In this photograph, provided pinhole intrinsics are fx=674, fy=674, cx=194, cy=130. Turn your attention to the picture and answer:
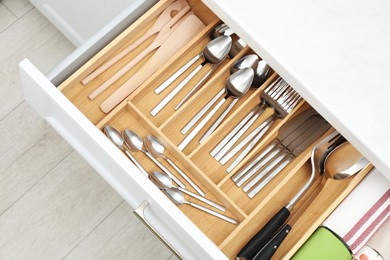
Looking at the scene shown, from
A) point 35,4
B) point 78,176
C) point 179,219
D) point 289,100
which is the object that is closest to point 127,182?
point 179,219

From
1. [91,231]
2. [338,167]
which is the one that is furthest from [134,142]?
[91,231]

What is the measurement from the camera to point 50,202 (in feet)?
5.87

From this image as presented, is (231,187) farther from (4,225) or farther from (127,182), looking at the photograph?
(4,225)

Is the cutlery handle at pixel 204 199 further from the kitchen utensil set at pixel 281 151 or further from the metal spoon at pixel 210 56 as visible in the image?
the metal spoon at pixel 210 56

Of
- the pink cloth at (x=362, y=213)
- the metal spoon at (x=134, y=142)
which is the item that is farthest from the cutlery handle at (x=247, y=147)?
the pink cloth at (x=362, y=213)

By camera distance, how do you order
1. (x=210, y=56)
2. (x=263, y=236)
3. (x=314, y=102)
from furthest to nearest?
(x=210, y=56) < (x=263, y=236) < (x=314, y=102)

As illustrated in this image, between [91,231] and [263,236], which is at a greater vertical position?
[91,231]

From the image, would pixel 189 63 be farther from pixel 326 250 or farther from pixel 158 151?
pixel 326 250

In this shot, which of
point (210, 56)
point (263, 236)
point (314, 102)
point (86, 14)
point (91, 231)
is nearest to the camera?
point (314, 102)

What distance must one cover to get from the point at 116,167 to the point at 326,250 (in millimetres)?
380

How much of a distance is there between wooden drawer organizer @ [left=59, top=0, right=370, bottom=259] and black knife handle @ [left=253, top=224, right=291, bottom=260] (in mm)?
27

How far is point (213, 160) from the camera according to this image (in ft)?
4.21

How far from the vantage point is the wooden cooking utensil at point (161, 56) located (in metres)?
1.27

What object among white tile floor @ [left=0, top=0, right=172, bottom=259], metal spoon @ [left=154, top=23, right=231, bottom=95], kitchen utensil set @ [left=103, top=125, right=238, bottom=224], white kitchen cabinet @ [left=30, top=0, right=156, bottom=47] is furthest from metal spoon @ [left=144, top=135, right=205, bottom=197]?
white tile floor @ [left=0, top=0, right=172, bottom=259]
